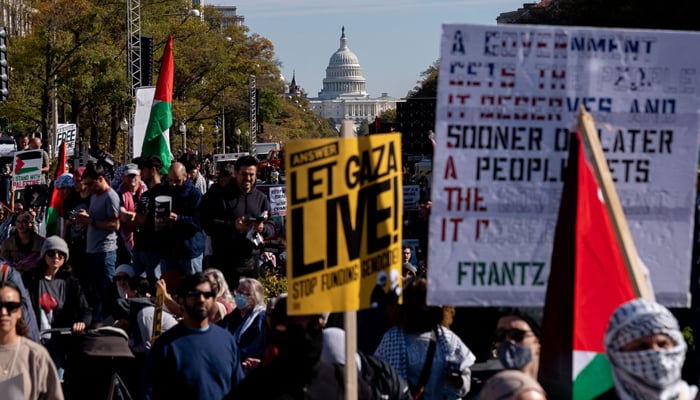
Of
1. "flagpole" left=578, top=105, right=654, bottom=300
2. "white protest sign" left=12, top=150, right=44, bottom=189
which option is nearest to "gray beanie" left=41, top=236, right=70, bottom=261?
"flagpole" left=578, top=105, right=654, bottom=300

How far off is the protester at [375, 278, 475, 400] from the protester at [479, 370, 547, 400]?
2081mm

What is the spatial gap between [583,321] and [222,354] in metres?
2.21

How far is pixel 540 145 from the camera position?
5.11m

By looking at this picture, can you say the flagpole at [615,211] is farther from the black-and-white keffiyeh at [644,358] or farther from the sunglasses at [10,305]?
the sunglasses at [10,305]

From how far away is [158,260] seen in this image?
1148 cm

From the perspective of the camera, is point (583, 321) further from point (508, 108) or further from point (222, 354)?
point (222, 354)

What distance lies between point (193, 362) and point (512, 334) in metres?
1.59

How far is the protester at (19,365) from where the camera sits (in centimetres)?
638

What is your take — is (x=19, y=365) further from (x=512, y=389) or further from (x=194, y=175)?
(x=194, y=175)

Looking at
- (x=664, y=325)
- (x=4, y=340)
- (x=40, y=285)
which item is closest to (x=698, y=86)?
(x=664, y=325)

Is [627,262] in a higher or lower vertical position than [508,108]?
lower

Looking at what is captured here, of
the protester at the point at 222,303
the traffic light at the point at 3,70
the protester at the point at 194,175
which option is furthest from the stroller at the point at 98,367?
the traffic light at the point at 3,70

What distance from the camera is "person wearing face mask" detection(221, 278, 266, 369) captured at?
26.5 ft

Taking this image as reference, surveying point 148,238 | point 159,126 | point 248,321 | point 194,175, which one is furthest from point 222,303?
point 194,175
